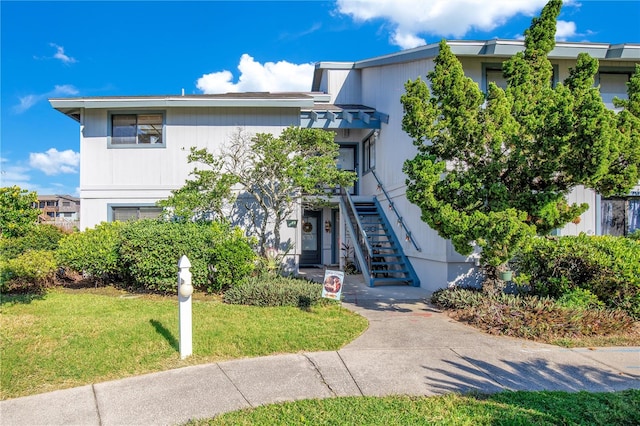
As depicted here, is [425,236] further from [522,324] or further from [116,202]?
[116,202]

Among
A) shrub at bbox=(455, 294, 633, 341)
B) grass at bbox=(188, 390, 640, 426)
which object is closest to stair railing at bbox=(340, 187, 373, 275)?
shrub at bbox=(455, 294, 633, 341)

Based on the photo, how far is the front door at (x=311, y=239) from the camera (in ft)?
50.7

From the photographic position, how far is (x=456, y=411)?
12.0 ft

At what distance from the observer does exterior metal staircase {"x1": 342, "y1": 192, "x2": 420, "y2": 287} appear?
1075 centimetres

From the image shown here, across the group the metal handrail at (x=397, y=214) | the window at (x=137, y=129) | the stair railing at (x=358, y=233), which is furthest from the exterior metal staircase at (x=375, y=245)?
the window at (x=137, y=129)

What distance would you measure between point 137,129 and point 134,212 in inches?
94.7

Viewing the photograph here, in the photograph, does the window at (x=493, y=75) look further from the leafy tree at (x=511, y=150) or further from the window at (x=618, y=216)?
the window at (x=618, y=216)

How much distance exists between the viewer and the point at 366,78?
49.7 ft

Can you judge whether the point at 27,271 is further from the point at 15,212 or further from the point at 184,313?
the point at 184,313

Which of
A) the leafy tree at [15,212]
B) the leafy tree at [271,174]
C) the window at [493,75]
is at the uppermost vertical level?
the window at [493,75]

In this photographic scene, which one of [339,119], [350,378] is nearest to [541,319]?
[350,378]

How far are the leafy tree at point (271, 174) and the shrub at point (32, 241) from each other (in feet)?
10.5

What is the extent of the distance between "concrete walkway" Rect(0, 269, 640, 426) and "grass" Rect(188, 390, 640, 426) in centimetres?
19

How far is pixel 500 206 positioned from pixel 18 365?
7.22 meters
